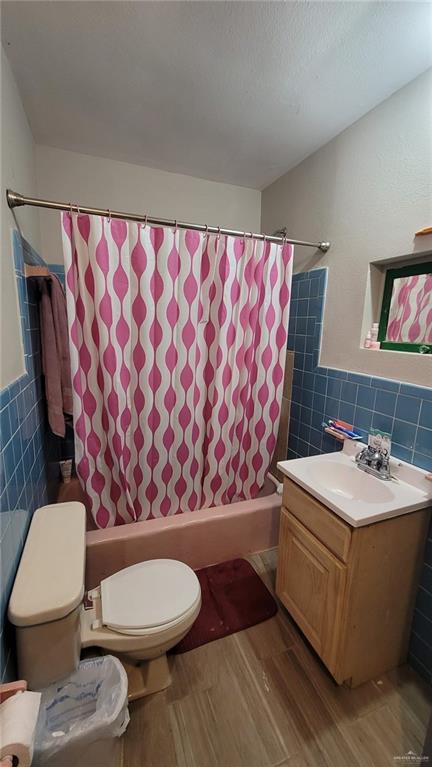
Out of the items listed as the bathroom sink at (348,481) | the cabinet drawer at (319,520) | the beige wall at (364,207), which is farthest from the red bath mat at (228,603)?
the beige wall at (364,207)

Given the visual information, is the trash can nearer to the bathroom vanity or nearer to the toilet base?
the toilet base

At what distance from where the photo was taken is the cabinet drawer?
1016 mm

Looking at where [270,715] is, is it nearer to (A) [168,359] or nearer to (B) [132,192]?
(A) [168,359]

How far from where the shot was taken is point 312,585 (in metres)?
1.18

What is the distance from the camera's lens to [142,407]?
1.50m

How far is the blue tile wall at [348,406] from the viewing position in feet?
3.88

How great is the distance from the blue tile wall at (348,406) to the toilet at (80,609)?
96cm

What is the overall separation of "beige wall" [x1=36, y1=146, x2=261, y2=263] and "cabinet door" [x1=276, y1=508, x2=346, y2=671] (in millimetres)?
2074

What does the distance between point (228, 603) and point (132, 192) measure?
8.33 ft

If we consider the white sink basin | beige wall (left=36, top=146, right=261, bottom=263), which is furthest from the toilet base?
beige wall (left=36, top=146, right=261, bottom=263)

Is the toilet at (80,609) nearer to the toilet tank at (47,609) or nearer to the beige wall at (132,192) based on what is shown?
the toilet tank at (47,609)

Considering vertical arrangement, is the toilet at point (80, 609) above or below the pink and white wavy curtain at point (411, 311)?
below

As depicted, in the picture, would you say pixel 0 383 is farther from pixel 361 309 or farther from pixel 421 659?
pixel 421 659

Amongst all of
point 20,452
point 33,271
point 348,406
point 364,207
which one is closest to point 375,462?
point 348,406
